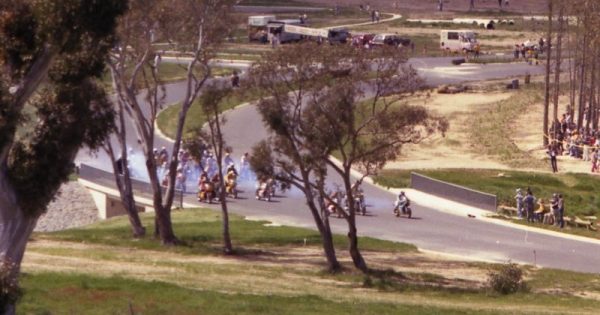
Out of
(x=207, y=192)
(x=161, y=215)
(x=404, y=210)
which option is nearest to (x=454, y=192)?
(x=404, y=210)

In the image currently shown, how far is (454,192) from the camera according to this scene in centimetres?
5012

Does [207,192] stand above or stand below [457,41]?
below

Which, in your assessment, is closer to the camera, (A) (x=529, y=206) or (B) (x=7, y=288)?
(B) (x=7, y=288)

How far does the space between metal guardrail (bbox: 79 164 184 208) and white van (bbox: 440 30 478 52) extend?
194ft

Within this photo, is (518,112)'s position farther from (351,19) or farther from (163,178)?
(351,19)

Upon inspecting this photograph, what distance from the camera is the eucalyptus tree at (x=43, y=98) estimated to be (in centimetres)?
1975

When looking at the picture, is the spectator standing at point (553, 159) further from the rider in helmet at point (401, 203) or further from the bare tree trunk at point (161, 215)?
the bare tree trunk at point (161, 215)

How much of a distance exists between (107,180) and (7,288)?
1323 inches

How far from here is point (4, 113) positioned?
63.5 feet

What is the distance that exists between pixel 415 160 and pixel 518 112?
19.2 metres

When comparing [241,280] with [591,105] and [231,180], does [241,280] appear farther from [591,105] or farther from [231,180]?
[591,105]

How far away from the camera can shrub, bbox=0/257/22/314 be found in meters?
18.7

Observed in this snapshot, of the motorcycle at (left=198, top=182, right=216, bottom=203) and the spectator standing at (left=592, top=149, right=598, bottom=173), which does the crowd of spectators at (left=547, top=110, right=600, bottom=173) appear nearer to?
the spectator standing at (left=592, top=149, right=598, bottom=173)

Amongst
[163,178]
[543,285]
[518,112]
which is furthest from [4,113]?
[518,112]
